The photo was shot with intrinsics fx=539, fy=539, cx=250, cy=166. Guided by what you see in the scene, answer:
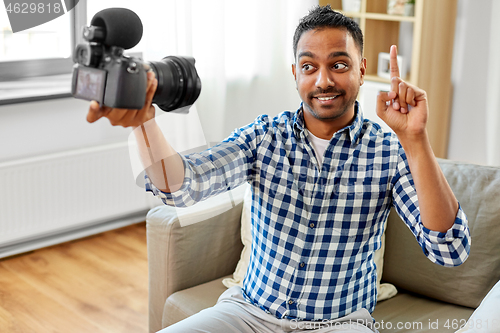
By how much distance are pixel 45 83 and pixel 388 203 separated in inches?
74.5

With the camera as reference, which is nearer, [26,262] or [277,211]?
[277,211]

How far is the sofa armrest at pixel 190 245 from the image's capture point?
4.98ft

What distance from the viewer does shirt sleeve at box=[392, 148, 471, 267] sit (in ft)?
3.52

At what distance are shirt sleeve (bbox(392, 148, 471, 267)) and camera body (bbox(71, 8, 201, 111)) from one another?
583mm

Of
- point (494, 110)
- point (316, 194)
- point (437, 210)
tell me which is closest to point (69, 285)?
point (316, 194)

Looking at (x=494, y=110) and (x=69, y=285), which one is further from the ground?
(x=494, y=110)

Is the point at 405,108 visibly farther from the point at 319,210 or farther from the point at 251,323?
the point at 251,323

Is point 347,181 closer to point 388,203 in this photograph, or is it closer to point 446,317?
point 388,203

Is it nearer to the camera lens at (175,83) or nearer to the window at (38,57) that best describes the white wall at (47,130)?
the window at (38,57)

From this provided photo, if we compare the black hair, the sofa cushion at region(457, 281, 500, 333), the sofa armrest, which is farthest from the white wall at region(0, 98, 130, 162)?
the sofa cushion at region(457, 281, 500, 333)

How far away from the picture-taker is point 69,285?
7.57 feet

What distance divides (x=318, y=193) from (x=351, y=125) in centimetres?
18

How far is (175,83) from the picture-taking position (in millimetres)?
910

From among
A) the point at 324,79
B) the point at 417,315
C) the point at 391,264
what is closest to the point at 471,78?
the point at 391,264
